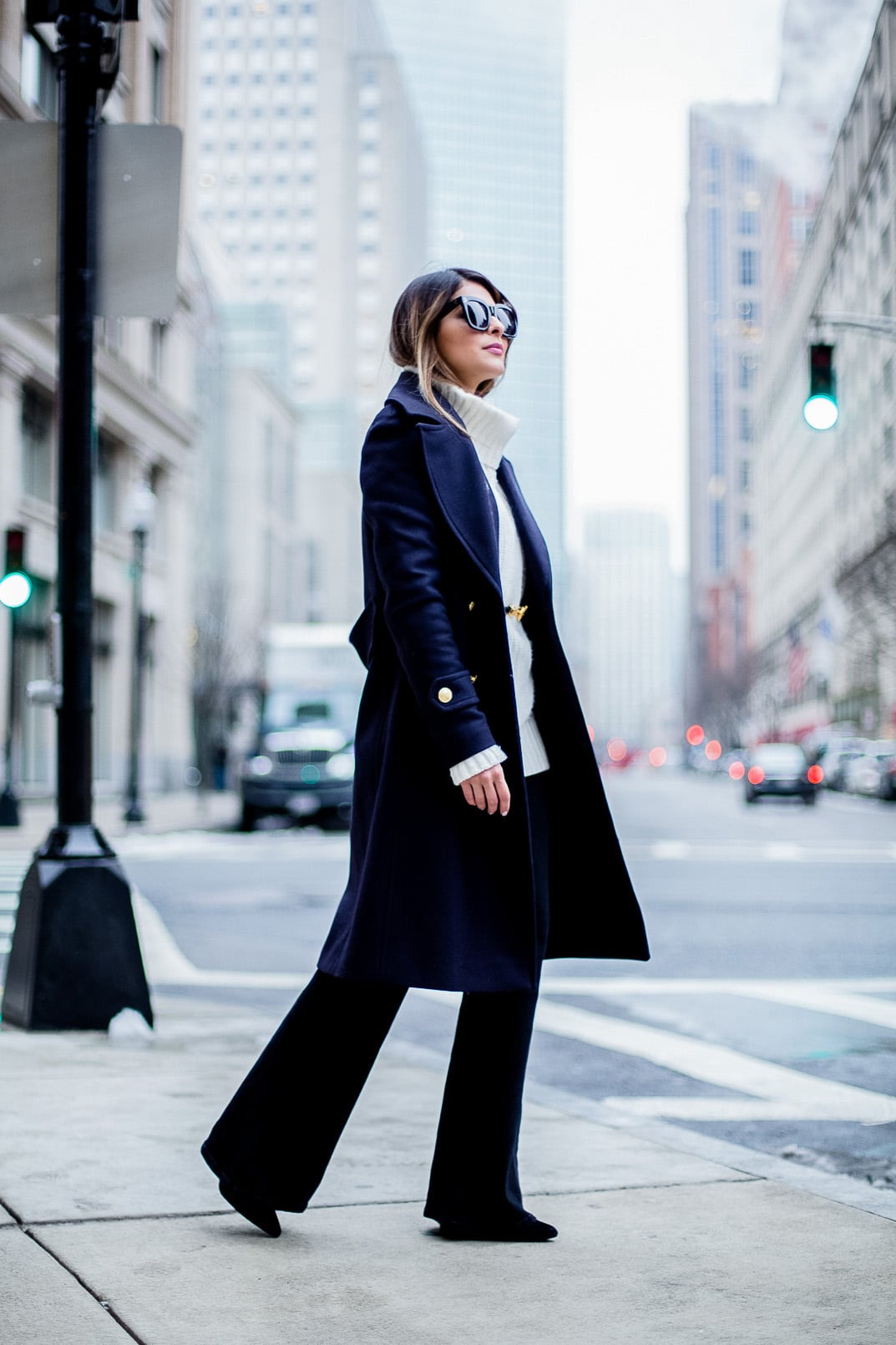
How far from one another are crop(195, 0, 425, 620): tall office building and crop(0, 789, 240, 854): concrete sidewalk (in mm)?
113006

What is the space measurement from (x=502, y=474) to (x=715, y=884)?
10637 millimetres

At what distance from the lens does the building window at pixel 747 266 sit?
640 ft

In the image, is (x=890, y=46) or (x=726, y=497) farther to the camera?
(x=726, y=497)

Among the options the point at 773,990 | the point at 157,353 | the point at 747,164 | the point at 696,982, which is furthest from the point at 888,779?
the point at 747,164

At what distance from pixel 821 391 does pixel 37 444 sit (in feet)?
66.5

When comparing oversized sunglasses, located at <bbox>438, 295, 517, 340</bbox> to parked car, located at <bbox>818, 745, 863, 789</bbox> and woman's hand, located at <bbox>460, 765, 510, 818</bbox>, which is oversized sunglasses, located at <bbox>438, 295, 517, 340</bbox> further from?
parked car, located at <bbox>818, 745, 863, 789</bbox>

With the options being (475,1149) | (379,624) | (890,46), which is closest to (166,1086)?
(475,1149)

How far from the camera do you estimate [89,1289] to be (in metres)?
2.74

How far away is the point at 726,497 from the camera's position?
195 meters

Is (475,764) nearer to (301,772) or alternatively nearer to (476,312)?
(476,312)

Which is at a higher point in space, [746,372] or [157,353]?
[746,372]

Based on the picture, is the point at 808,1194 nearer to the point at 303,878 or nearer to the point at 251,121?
the point at 303,878

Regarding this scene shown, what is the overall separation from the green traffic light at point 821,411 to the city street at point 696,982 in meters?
4.48

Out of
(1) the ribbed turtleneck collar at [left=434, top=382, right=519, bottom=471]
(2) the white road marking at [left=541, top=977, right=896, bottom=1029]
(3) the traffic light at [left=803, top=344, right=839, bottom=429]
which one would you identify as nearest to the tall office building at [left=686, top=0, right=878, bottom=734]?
(3) the traffic light at [left=803, top=344, right=839, bottom=429]
